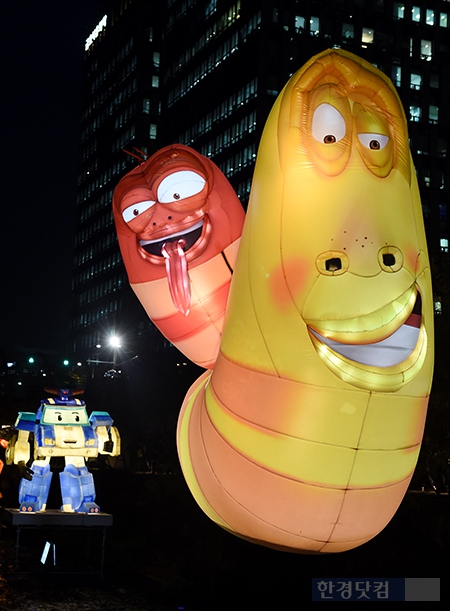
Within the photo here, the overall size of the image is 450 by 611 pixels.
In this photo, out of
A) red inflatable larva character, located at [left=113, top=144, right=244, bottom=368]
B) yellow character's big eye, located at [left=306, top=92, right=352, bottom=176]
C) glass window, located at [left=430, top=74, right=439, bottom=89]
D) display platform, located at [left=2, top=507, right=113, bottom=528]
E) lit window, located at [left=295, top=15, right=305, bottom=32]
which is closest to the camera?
yellow character's big eye, located at [left=306, top=92, right=352, bottom=176]

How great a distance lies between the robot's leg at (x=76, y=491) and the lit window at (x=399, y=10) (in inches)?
2626

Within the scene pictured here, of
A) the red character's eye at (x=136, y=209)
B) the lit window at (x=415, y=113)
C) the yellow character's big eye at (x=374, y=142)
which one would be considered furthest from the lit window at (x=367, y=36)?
the yellow character's big eye at (x=374, y=142)

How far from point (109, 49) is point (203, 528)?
98.4m

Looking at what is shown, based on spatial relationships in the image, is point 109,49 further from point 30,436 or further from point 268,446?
point 268,446

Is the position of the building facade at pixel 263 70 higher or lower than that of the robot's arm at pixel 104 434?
higher

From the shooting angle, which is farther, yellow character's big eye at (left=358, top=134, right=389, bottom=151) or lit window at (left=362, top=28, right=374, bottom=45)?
lit window at (left=362, top=28, right=374, bottom=45)

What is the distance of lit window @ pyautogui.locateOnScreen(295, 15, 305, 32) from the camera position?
66.4 meters

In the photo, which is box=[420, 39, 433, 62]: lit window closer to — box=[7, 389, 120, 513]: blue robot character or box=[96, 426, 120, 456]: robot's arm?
box=[96, 426, 120, 456]: robot's arm

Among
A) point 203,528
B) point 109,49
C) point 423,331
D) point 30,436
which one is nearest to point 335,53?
point 423,331

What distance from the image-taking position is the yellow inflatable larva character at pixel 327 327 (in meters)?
6.64

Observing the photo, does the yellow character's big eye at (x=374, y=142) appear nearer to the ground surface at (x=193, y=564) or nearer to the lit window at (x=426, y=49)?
the ground surface at (x=193, y=564)

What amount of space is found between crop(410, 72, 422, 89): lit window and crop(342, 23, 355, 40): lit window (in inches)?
250

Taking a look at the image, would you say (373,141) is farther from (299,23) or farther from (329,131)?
(299,23)

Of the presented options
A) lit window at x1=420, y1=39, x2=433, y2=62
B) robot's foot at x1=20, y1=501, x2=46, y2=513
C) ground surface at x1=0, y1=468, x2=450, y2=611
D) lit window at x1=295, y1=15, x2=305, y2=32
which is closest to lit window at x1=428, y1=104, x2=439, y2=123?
lit window at x1=420, y1=39, x2=433, y2=62
